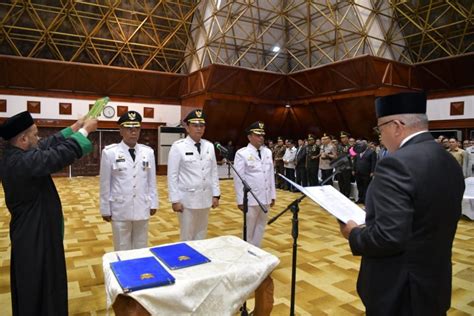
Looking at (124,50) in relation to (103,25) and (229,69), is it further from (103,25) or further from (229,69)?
(229,69)

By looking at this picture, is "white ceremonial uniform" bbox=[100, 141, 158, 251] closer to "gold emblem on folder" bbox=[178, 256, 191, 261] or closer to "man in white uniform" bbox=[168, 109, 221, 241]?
"man in white uniform" bbox=[168, 109, 221, 241]

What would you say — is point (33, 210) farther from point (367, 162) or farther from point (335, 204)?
point (367, 162)

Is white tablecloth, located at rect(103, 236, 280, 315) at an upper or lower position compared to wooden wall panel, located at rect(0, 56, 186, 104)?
lower

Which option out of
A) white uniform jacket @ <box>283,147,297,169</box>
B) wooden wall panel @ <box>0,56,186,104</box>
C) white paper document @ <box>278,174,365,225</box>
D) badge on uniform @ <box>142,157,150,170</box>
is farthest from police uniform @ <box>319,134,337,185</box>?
wooden wall panel @ <box>0,56,186,104</box>

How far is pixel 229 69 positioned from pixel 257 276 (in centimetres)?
1200

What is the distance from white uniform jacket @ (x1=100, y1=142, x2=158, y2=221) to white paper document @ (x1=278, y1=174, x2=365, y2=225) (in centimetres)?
198

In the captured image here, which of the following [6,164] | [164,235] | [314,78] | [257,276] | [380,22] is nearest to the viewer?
[257,276]

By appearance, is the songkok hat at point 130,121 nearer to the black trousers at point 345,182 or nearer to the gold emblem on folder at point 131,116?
the gold emblem on folder at point 131,116

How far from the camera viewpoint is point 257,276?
6.29 feet

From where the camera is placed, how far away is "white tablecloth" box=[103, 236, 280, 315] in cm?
163

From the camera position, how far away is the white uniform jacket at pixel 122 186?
3205 mm

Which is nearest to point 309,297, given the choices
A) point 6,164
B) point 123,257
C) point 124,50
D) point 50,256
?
point 123,257

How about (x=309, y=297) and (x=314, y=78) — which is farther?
(x=314, y=78)

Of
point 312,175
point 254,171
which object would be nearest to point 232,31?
point 312,175
